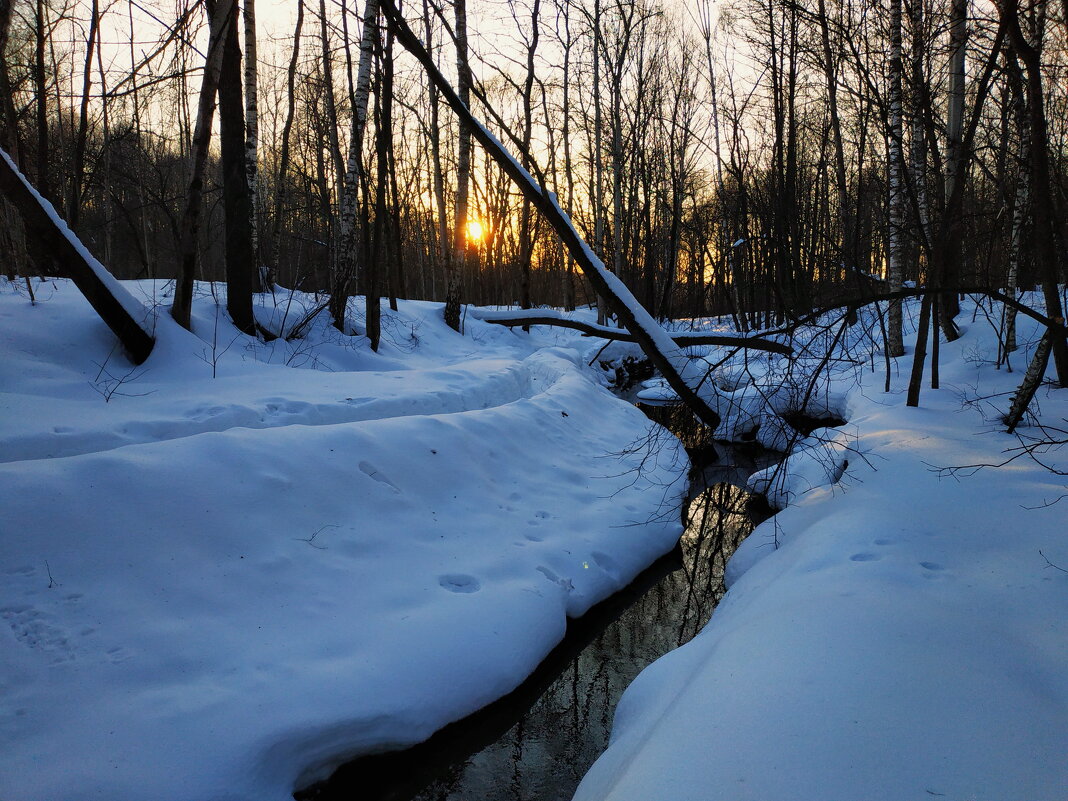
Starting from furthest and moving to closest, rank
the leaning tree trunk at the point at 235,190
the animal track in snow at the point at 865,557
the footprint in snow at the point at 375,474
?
the leaning tree trunk at the point at 235,190 → the footprint in snow at the point at 375,474 → the animal track in snow at the point at 865,557

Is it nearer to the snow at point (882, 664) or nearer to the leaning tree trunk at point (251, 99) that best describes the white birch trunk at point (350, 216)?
the leaning tree trunk at point (251, 99)

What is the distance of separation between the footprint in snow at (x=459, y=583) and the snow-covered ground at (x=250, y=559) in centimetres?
2

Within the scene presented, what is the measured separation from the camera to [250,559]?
3.40 meters

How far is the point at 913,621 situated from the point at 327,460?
3736mm

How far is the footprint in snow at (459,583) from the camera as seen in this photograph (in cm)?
381

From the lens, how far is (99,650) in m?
2.62

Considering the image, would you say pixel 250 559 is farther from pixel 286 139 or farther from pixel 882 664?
pixel 286 139

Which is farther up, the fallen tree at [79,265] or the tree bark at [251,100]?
the tree bark at [251,100]

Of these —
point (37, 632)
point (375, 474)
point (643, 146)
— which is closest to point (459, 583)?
point (375, 474)

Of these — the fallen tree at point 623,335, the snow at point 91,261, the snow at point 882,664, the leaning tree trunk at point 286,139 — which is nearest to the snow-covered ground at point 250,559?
the snow at point 91,261

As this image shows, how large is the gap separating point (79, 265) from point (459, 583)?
4937mm

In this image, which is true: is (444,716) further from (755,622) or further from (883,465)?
(883,465)

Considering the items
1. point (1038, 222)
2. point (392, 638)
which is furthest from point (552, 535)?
point (1038, 222)

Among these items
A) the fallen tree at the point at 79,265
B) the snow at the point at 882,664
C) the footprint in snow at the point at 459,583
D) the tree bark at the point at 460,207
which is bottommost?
the footprint in snow at the point at 459,583
